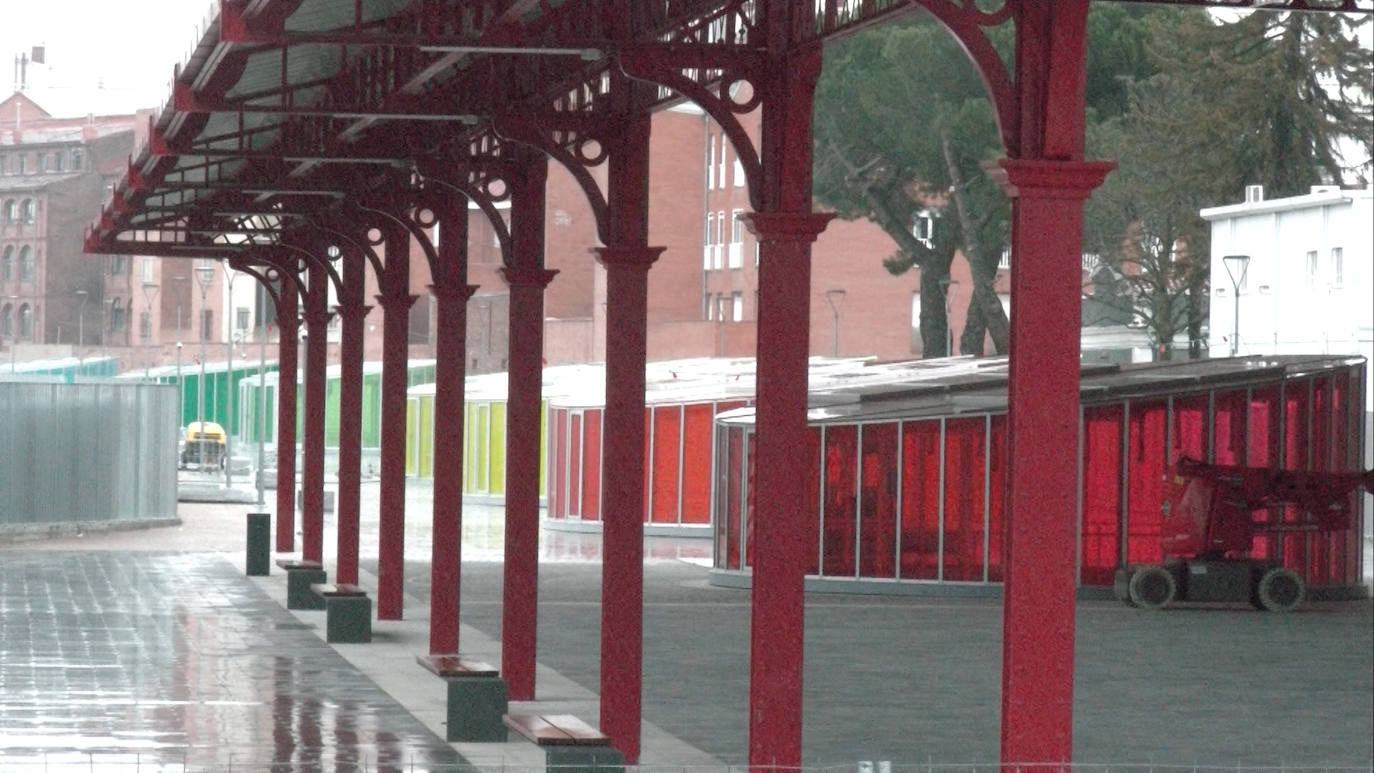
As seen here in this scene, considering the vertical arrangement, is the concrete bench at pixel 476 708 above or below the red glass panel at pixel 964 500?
below

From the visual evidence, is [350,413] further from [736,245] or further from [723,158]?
[723,158]

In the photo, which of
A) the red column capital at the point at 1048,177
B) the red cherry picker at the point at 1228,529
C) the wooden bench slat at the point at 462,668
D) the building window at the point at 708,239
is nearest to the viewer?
the red column capital at the point at 1048,177

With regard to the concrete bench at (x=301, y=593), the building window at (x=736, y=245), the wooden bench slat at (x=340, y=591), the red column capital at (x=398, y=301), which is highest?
the building window at (x=736, y=245)

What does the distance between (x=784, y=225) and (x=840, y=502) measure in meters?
20.2

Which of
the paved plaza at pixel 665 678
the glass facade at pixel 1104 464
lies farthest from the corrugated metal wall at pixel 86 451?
the glass facade at pixel 1104 464

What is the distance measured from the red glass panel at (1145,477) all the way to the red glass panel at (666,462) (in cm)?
1618

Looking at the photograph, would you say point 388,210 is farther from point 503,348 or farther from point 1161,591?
point 503,348

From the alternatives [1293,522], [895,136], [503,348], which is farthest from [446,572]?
[503,348]

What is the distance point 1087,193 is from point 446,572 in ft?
41.6

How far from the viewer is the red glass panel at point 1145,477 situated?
105 feet

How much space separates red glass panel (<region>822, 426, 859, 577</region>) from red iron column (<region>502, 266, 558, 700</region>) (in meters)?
14.2

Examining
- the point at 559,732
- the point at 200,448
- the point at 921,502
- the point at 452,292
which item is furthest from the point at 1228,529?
the point at 200,448

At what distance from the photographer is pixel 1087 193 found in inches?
352

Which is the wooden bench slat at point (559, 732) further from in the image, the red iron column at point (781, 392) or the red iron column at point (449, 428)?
the red iron column at point (449, 428)
